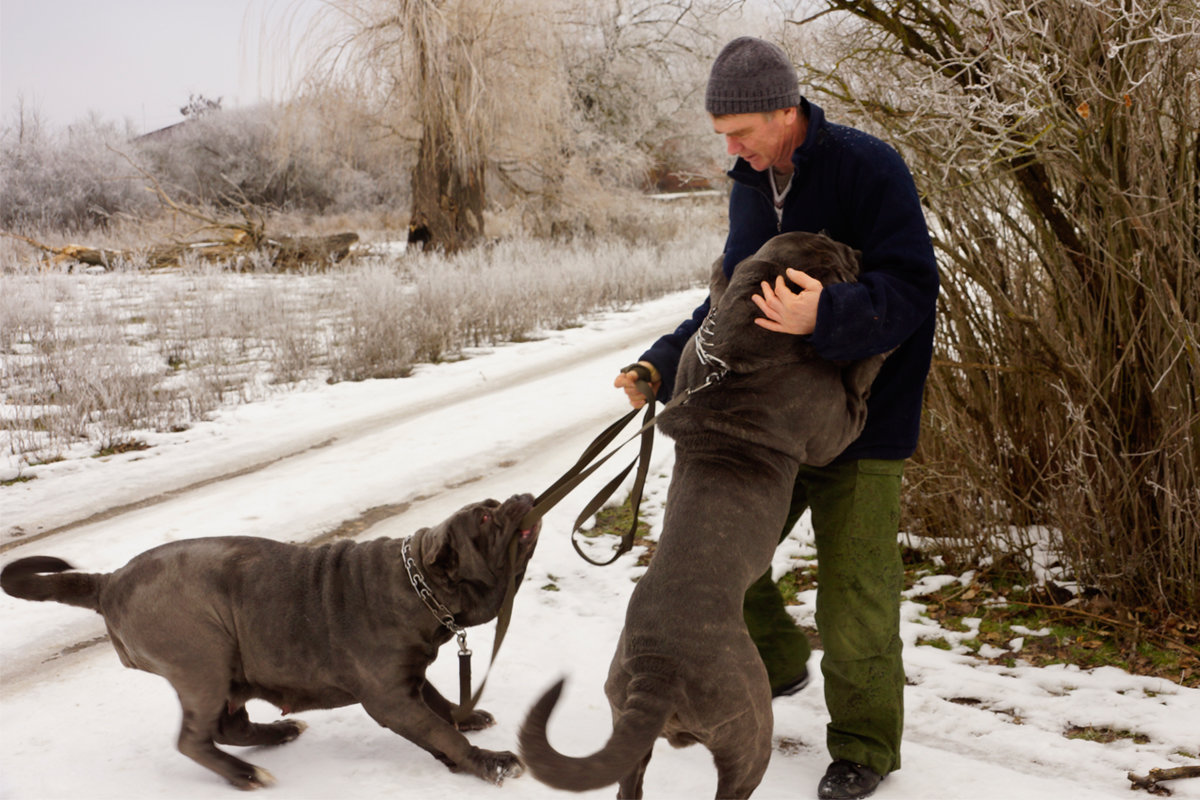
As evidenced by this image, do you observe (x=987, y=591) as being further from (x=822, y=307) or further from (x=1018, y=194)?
(x=822, y=307)

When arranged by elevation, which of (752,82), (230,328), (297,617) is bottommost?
(297,617)

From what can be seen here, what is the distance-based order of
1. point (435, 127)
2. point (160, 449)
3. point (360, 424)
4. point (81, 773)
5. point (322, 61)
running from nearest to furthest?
1. point (81, 773)
2. point (160, 449)
3. point (360, 424)
4. point (322, 61)
5. point (435, 127)

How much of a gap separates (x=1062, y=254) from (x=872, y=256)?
149 centimetres

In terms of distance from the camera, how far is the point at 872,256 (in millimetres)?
2350

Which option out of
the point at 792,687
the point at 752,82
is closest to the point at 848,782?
the point at 792,687

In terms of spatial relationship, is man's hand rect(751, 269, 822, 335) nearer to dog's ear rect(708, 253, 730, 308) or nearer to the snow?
dog's ear rect(708, 253, 730, 308)

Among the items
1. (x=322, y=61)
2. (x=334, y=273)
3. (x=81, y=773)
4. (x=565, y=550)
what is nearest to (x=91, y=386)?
(x=565, y=550)

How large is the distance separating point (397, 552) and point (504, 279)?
891 cm

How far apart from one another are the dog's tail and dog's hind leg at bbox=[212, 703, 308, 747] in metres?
1.31

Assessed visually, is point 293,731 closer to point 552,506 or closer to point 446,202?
point 552,506

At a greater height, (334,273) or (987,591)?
(334,273)

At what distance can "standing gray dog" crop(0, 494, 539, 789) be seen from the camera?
251 cm

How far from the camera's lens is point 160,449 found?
599cm

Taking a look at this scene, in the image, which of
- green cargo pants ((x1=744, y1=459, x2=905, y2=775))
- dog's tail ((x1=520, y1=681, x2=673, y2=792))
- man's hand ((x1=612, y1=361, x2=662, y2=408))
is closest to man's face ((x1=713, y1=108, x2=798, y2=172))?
man's hand ((x1=612, y1=361, x2=662, y2=408))
